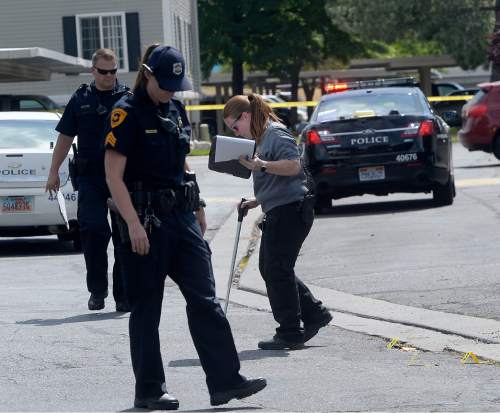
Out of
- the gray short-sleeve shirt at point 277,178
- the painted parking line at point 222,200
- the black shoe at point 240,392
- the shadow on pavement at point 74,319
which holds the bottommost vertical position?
the painted parking line at point 222,200

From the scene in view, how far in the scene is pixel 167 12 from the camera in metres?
39.9

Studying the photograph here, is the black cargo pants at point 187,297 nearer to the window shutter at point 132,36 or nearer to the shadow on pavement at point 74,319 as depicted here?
the shadow on pavement at point 74,319

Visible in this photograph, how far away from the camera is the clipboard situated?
304 inches

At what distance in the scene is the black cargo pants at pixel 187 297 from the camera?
6738 mm

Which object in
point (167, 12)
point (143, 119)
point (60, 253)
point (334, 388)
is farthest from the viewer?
point (167, 12)

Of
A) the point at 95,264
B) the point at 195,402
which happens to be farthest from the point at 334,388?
the point at 95,264

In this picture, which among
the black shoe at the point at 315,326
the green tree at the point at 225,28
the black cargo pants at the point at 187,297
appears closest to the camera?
the black cargo pants at the point at 187,297

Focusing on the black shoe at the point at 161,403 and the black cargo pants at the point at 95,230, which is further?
the black cargo pants at the point at 95,230

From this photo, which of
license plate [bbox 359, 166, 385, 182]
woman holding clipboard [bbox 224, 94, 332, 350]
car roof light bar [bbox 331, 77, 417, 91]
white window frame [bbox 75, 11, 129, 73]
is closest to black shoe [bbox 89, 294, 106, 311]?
woman holding clipboard [bbox 224, 94, 332, 350]

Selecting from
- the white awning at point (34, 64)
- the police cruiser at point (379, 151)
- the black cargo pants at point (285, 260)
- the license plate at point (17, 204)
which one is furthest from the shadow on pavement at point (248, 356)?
the white awning at point (34, 64)

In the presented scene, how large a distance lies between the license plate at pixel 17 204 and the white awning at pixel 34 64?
13584mm

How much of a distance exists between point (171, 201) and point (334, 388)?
53.4 inches

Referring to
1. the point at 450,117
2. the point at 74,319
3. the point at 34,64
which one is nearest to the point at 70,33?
the point at 34,64

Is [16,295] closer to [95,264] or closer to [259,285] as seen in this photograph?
[95,264]
